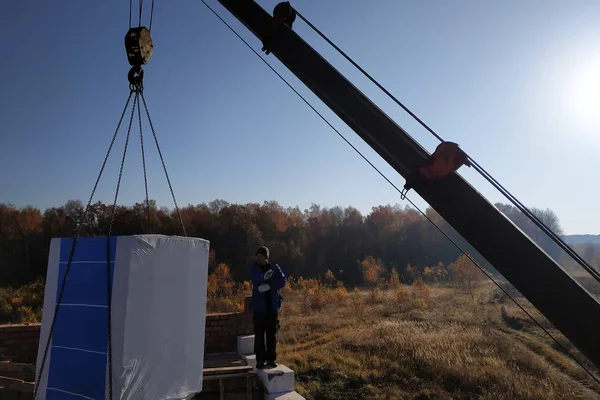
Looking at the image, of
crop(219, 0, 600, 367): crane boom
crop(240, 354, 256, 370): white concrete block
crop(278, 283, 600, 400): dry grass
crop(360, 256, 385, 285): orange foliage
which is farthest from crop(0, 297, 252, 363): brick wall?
crop(360, 256, 385, 285): orange foliage

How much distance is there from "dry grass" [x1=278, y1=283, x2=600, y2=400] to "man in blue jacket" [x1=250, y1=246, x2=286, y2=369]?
2683mm

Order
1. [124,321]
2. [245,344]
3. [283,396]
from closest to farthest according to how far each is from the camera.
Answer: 1. [124,321]
2. [283,396]
3. [245,344]

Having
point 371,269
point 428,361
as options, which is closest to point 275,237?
point 371,269

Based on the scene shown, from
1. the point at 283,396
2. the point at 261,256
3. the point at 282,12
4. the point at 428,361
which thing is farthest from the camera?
the point at 428,361

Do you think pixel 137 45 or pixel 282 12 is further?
pixel 137 45

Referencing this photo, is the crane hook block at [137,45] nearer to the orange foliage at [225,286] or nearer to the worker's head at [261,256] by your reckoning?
the worker's head at [261,256]

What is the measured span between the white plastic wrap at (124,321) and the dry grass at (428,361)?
15.6 feet

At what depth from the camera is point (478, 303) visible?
2153 centimetres

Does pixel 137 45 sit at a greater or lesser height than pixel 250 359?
greater

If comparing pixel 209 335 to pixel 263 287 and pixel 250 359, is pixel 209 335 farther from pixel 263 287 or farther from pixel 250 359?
pixel 263 287

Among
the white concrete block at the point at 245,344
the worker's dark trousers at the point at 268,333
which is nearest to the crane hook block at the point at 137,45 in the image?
the worker's dark trousers at the point at 268,333

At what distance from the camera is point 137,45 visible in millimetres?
4703

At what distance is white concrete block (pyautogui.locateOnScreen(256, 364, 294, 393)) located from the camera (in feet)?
16.4

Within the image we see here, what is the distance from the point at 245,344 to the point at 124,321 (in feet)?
11.3
